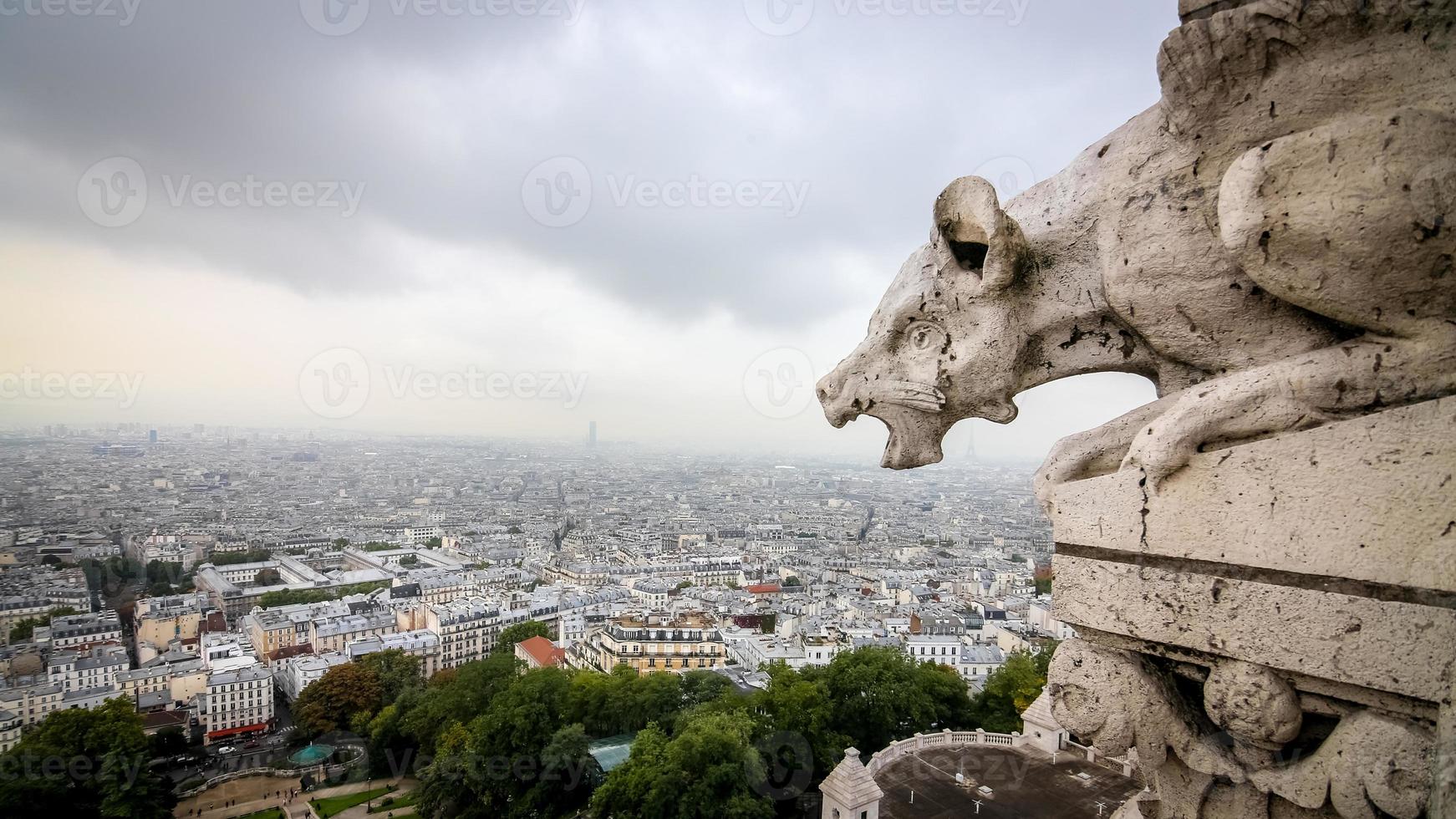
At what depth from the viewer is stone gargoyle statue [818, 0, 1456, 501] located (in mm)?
2000

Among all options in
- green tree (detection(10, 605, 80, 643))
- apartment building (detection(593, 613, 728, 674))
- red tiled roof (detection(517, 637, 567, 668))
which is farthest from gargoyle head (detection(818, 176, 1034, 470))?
green tree (detection(10, 605, 80, 643))

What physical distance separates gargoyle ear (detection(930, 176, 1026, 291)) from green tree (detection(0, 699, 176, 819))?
26394 mm

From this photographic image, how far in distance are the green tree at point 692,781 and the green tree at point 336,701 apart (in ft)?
56.3

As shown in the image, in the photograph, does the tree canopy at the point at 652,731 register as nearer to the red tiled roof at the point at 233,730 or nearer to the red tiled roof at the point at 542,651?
the red tiled roof at the point at 542,651

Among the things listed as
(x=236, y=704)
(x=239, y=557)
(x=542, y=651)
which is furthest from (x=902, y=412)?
(x=239, y=557)

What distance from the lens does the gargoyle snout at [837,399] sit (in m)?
3.15

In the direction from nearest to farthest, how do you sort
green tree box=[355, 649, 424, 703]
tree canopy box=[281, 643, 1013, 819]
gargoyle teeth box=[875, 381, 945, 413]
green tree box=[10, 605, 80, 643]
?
gargoyle teeth box=[875, 381, 945, 413] < tree canopy box=[281, 643, 1013, 819] < green tree box=[355, 649, 424, 703] < green tree box=[10, 605, 80, 643]

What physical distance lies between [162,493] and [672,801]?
88.9m

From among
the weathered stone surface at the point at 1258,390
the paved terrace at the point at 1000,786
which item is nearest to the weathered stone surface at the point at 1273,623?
the weathered stone surface at the point at 1258,390

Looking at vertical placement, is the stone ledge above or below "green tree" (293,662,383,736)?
above

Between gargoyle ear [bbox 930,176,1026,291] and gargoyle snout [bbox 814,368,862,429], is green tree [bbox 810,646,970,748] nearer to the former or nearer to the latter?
gargoyle snout [bbox 814,368,862,429]

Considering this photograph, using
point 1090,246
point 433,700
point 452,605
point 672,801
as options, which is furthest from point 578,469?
point 1090,246

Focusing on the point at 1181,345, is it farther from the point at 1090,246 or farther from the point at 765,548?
the point at 765,548

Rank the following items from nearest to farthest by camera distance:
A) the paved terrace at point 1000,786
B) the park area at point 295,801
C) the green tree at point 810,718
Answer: the paved terrace at point 1000,786
the green tree at point 810,718
the park area at point 295,801
